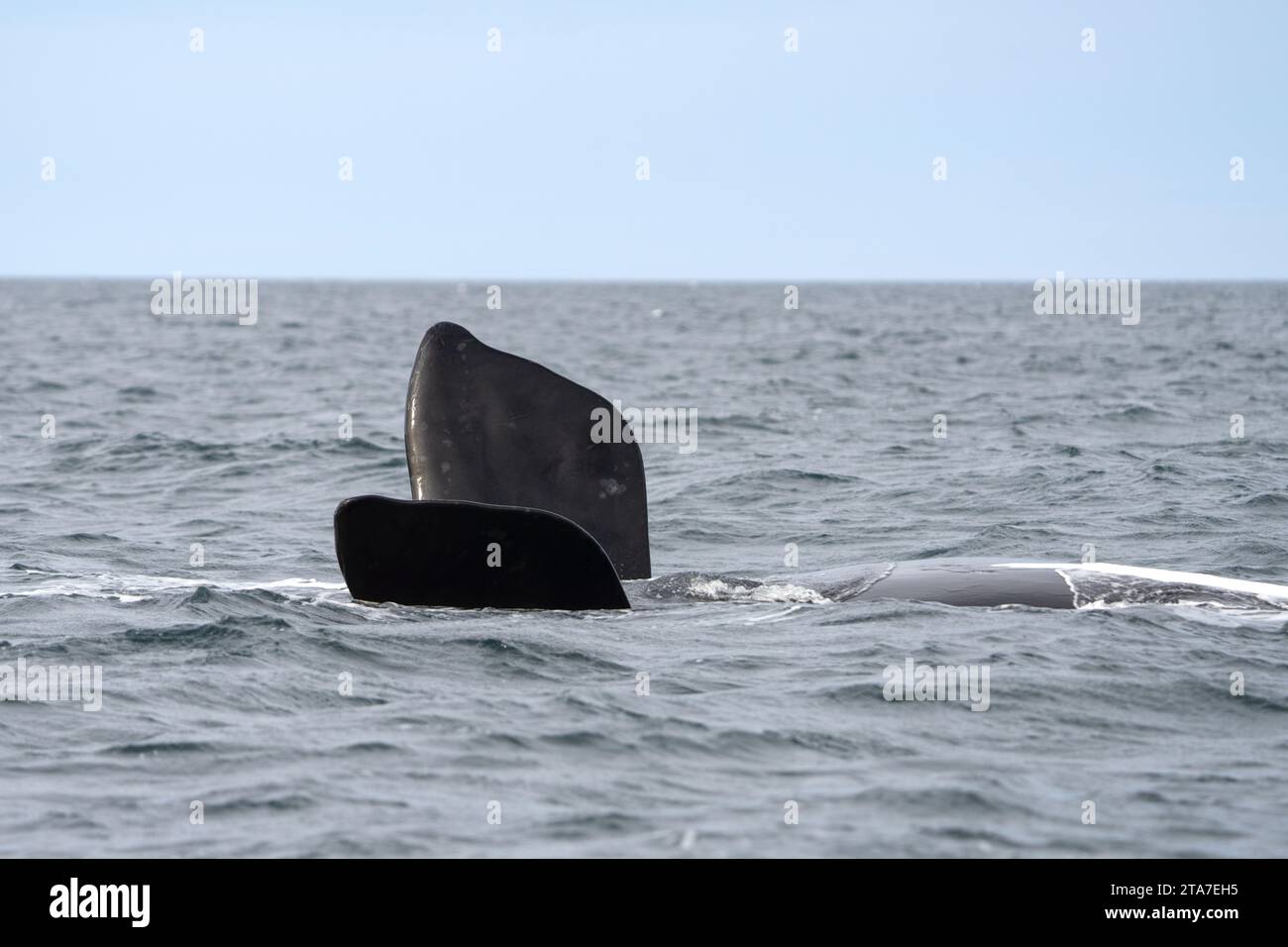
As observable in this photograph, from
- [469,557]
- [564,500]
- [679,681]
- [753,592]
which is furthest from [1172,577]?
[469,557]

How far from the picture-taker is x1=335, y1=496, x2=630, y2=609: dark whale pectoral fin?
796 cm

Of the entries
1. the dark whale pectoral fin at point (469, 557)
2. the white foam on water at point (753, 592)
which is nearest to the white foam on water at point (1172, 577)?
the white foam on water at point (753, 592)

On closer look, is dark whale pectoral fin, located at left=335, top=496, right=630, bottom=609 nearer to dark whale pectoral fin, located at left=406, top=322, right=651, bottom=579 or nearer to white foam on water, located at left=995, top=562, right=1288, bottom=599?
dark whale pectoral fin, located at left=406, top=322, right=651, bottom=579

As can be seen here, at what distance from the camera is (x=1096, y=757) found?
21.5ft

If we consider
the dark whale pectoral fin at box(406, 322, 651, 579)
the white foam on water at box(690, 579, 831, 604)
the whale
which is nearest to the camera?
the whale

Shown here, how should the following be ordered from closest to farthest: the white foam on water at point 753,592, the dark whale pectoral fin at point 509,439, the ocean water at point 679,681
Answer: the ocean water at point 679,681 < the dark whale pectoral fin at point 509,439 < the white foam on water at point 753,592

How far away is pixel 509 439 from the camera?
9352mm

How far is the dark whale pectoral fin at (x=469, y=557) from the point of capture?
7.96 meters

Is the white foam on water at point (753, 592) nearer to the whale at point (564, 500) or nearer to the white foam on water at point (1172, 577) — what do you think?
the whale at point (564, 500)

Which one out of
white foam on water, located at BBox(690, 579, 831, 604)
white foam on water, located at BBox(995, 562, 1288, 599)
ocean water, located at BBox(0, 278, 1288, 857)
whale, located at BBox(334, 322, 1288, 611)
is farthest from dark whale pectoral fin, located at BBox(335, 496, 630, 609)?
white foam on water, located at BBox(995, 562, 1288, 599)

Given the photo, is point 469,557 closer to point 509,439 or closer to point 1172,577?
point 509,439

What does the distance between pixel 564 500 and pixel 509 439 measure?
0.46 metres

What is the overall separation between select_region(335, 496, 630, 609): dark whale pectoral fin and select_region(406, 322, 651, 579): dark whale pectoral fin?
2.14ft
